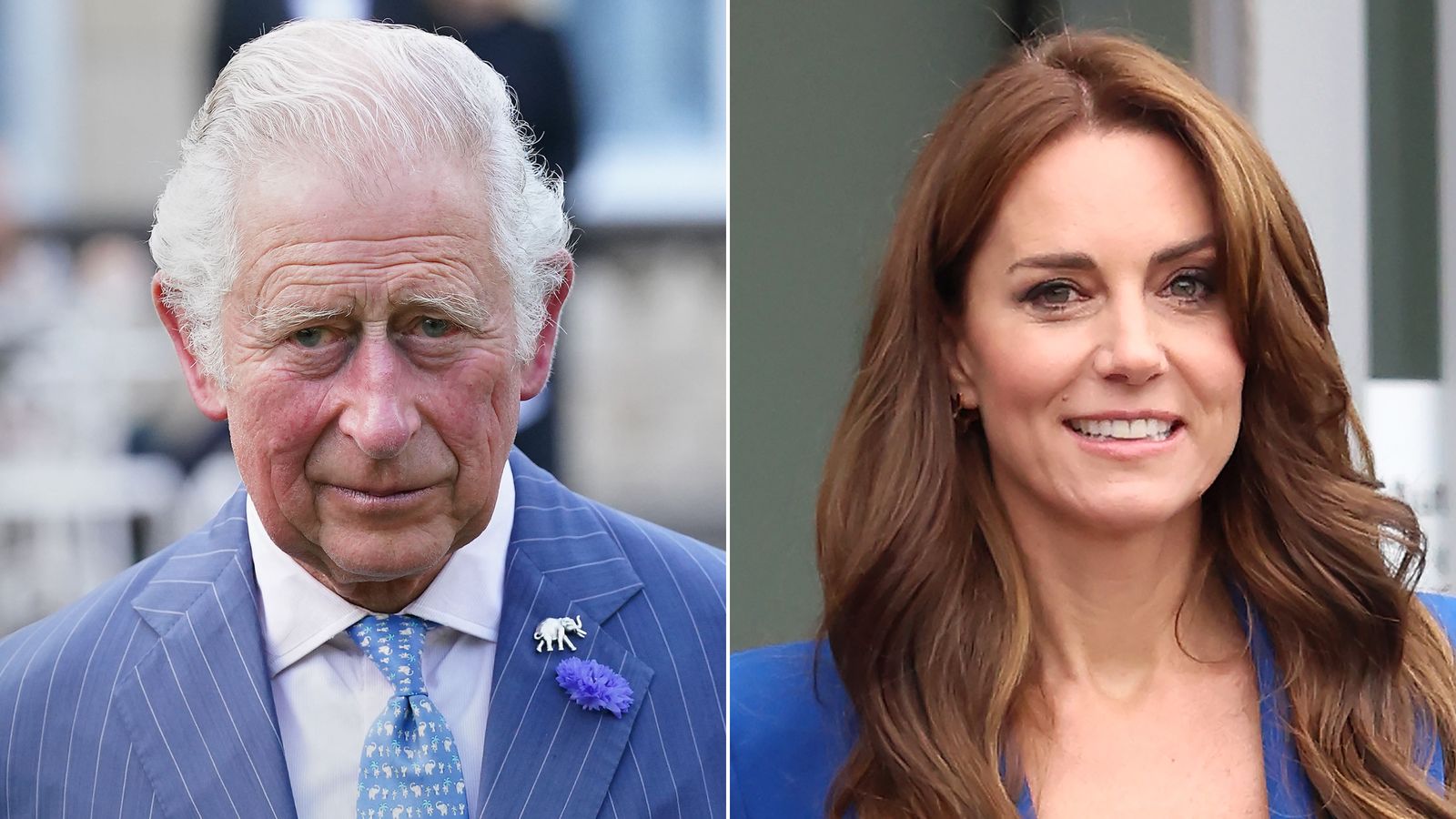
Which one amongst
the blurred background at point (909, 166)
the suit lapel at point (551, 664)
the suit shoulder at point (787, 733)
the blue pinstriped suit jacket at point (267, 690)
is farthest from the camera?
the blurred background at point (909, 166)

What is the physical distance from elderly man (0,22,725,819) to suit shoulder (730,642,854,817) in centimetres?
25

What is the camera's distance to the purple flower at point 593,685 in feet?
6.67

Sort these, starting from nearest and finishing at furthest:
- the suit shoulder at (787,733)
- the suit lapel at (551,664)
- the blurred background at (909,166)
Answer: the suit lapel at (551,664), the suit shoulder at (787,733), the blurred background at (909,166)

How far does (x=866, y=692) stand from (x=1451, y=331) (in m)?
1.93

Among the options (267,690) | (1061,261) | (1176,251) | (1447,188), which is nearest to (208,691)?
(267,690)

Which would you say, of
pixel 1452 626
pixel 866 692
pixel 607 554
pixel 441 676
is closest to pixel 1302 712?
pixel 1452 626

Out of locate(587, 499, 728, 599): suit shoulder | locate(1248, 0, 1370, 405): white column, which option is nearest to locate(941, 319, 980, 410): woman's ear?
locate(587, 499, 728, 599): suit shoulder

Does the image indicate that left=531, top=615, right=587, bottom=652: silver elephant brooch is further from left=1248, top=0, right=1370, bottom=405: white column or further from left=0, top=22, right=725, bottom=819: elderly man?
left=1248, top=0, right=1370, bottom=405: white column

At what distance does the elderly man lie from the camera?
1.87 m

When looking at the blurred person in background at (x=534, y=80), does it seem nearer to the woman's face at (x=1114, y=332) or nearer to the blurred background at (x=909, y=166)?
the woman's face at (x=1114, y=332)

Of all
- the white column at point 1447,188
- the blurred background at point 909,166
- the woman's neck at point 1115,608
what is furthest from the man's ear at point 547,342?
the white column at point 1447,188

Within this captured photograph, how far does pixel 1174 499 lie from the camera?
6.89ft

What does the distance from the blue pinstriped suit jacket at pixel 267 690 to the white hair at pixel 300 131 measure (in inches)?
10.6

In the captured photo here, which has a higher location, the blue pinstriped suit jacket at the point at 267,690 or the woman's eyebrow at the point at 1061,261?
the woman's eyebrow at the point at 1061,261
